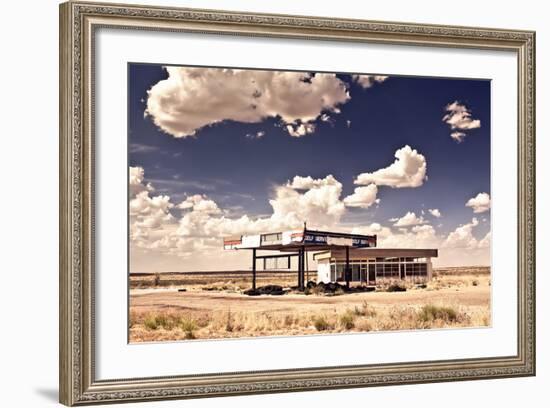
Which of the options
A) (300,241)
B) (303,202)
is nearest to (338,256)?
(300,241)

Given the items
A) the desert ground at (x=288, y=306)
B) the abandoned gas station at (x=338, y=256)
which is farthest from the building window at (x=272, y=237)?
A: the desert ground at (x=288, y=306)

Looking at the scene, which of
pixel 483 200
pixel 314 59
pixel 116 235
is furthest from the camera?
pixel 483 200

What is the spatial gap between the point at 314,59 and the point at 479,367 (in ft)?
8.89

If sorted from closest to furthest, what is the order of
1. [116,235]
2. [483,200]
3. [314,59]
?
[116,235], [314,59], [483,200]

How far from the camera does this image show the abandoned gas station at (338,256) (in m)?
7.73

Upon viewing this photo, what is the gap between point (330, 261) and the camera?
26.2ft

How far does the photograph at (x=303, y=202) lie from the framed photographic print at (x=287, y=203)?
14mm

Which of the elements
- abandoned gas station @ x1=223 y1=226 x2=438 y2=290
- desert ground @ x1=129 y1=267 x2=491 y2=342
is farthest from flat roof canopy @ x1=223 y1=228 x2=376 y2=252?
desert ground @ x1=129 y1=267 x2=491 y2=342

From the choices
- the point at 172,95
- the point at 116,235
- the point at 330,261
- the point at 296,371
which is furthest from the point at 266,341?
the point at 172,95

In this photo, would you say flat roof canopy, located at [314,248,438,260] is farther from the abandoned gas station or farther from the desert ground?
the desert ground

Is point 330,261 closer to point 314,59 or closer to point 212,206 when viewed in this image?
point 212,206

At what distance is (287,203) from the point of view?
784 cm

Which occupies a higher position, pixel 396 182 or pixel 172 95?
pixel 172 95

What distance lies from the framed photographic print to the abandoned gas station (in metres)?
0.02
